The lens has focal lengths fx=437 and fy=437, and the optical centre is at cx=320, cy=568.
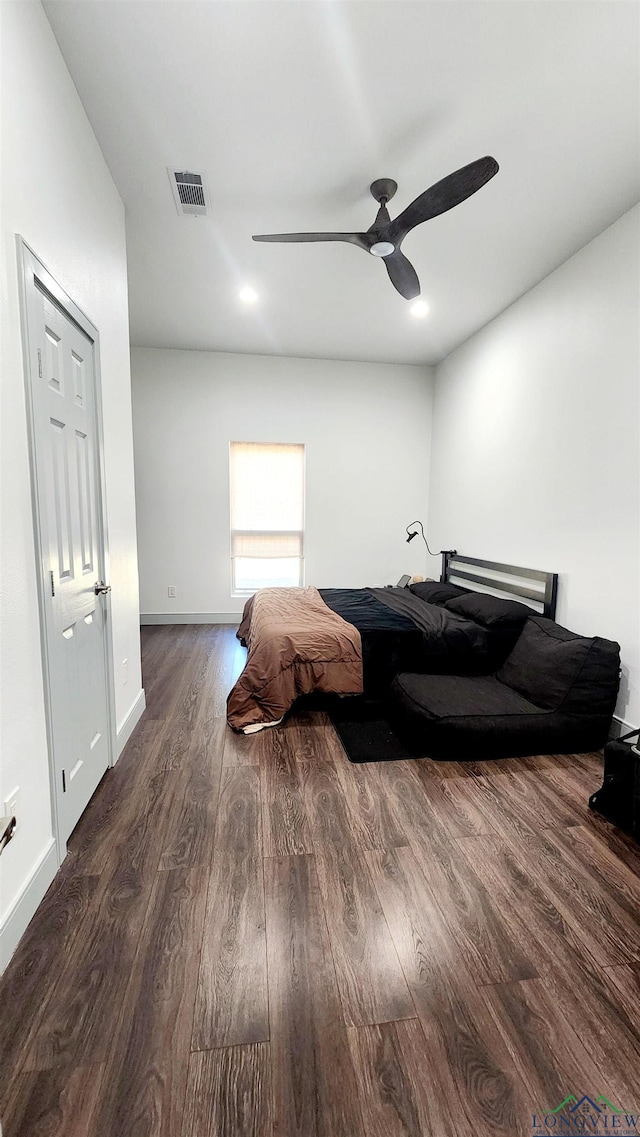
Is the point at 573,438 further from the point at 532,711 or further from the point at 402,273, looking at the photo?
the point at 532,711

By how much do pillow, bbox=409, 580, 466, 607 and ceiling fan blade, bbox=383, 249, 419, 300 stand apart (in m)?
2.40

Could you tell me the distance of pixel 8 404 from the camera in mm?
1316

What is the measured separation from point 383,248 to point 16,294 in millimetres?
1886

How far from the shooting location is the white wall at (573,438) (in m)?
2.54

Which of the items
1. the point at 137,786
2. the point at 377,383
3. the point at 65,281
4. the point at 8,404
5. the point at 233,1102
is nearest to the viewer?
the point at 233,1102

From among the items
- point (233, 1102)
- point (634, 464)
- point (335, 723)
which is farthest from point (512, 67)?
point (233, 1102)

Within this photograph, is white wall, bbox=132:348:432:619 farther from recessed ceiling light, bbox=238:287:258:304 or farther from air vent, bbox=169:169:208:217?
air vent, bbox=169:169:208:217

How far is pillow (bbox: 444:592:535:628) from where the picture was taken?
3158 millimetres


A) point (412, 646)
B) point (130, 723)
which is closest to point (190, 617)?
point (130, 723)

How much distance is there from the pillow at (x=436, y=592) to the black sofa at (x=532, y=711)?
135 centimetres

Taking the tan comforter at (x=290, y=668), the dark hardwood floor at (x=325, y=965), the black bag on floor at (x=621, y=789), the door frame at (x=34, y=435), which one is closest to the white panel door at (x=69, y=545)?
the door frame at (x=34, y=435)

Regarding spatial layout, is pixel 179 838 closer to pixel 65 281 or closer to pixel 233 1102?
pixel 233 1102

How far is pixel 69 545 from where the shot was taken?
1.79 metres

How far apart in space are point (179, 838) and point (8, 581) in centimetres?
124
